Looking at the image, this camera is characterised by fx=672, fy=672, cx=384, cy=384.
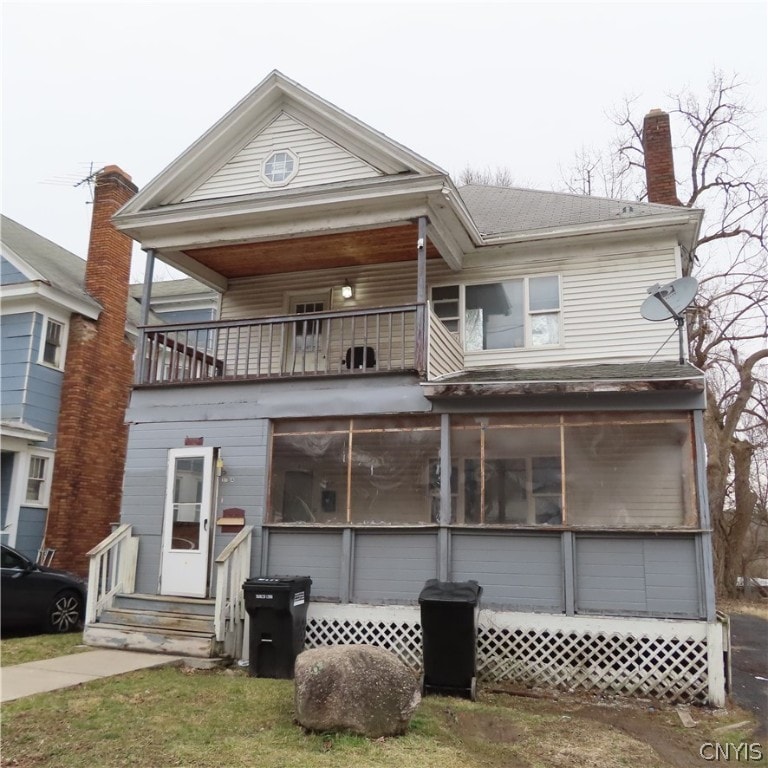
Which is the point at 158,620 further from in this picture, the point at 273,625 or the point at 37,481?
the point at 37,481

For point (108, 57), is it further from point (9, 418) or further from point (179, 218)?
point (9, 418)

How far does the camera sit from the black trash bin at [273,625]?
805 centimetres

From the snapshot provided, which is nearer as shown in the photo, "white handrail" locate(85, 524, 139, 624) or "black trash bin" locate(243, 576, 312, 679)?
"black trash bin" locate(243, 576, 312, 679)

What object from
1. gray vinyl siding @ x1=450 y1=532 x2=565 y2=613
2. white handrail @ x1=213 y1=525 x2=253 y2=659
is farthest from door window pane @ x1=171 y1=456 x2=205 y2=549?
gray vinyl siding @ x1=450 y1=532 x2=565 y2=613

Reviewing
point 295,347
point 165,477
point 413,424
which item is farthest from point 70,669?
point 295,347

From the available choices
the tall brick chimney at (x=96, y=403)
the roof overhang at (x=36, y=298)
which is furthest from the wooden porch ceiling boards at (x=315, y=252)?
the roof overhang at (x=36, y=298)

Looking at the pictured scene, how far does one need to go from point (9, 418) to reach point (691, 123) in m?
24.6

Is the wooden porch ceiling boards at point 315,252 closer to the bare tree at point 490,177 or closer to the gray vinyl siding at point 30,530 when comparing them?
the gray vinyl siding at point 30,530

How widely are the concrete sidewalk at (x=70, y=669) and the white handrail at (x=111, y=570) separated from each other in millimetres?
812

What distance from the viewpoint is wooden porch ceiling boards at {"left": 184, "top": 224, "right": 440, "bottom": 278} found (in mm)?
10970

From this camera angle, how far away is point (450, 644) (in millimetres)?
7426

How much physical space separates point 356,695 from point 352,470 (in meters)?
4.44

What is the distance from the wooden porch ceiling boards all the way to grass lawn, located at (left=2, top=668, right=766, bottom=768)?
673 centimetres

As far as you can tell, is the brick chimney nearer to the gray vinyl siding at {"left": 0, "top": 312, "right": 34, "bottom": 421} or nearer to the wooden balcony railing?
the wooden balcony railing
